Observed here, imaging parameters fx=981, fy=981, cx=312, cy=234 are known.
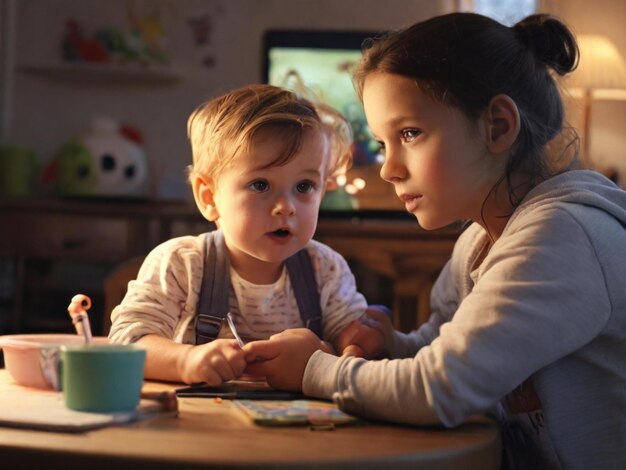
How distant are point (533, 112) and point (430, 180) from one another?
168 millimetres

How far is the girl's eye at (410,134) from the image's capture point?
3.76 feet

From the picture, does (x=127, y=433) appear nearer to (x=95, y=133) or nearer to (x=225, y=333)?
(x=225, y=333)

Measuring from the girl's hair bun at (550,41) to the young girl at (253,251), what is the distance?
1.01 feet

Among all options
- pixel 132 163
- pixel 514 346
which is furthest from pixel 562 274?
pixel 132 163

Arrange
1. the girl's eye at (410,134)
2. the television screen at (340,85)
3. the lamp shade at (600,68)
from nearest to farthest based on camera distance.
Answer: the girl's eye at (410,134) < the lamp shade at (600,68) < the television screen at (340,85)

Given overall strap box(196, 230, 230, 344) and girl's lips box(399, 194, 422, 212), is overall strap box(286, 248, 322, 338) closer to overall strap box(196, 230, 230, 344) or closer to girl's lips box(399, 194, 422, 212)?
overall strap box(196, 230, 230, 344)

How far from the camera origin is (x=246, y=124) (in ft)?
4.31

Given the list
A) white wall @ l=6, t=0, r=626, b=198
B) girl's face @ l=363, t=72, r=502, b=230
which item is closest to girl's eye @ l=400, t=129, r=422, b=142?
girl's face @ l=363, t=72, r=502, b=230

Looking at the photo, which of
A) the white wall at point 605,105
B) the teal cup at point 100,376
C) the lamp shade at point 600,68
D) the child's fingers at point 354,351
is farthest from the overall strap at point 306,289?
the white wall at point 605,105

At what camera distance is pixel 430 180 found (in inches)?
45.4

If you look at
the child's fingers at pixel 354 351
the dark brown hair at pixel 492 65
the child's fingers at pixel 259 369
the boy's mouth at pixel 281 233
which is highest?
the dark brown hair at pixel 492 65

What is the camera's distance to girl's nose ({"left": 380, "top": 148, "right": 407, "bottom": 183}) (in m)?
1.16

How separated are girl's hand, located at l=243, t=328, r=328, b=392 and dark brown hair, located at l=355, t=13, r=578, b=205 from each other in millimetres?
330

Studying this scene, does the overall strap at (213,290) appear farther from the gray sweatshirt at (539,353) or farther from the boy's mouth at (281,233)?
the gray sweatshirt at (539,353)
